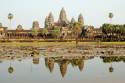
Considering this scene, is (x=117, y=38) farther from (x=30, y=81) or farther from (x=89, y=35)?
(x=30, y=81)

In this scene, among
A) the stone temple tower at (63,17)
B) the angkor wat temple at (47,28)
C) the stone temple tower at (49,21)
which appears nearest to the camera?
the angkor wat temple at (47,28)

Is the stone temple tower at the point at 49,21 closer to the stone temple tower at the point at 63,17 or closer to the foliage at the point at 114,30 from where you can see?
the stone temple tower at the point at 63,17

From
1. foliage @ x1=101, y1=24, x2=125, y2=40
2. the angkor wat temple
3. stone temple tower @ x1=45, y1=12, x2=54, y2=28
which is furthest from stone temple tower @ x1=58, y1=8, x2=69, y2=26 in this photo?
foliage @ x1=101, y1=24, x2=125, y2=40

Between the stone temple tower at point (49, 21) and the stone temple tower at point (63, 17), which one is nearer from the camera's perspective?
the stone temple tower at point (49, 21)

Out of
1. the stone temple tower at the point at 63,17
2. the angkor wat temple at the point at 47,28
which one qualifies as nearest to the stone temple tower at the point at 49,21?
the angkor wat temple at the point at 47,28

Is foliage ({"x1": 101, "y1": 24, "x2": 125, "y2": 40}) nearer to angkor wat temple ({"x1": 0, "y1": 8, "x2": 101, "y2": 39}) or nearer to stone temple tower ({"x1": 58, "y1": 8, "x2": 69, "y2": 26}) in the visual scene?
angkor wat temple ({"x1": 0, "y1": 8, "x2": 101, "y2": 39})

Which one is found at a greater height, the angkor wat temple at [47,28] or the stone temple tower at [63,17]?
the stone temple tower at [63,17]

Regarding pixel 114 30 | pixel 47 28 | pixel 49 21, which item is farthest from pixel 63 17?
pixel 114 30

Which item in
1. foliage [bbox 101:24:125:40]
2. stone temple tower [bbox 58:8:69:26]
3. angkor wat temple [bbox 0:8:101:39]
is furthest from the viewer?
stone temple tower [bbox 58:8:69:26]

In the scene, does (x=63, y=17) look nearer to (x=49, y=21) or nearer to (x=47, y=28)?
(x=49, y=21)

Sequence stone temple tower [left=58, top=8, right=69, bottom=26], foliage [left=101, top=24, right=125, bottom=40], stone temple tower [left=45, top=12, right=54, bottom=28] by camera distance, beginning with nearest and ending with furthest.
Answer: foliage [left=101, top=24, right=125, bottom=40]
stone temple tower [left=45, top=12, right=54, bottom=28]
stone temple tower [left=58, top=8, right=69, bottom=26]

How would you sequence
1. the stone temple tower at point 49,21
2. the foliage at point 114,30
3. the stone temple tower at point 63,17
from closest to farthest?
the foliage at point 114,30 < the stone temple tower at point 49,21 < the stone temple tower at point 63,17

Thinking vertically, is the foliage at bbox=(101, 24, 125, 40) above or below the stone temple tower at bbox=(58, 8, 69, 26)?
below

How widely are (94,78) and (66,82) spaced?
98.4 inches
